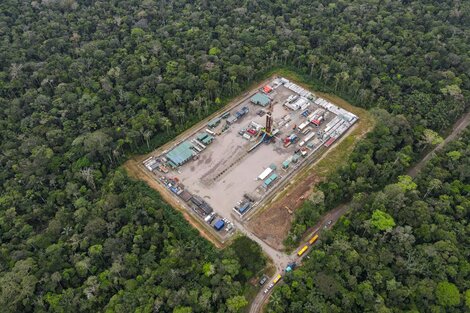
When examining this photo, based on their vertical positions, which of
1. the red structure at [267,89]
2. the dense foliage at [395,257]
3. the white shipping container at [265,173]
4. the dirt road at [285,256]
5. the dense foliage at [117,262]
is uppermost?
the red structure at [267,89]

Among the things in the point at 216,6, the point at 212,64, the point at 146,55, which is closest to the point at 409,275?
the point at 212,64

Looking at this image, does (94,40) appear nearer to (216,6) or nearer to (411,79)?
(216,6)

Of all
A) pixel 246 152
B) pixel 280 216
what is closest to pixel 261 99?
pixel 246 152

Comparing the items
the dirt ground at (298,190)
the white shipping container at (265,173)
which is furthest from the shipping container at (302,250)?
the white shipping container at (265,173)

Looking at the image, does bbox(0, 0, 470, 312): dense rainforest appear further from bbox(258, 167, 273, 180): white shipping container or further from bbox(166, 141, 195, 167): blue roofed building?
bbox(258, 167, 273, 180): white shipping container

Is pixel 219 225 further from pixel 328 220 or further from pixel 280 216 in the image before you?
pixel 328 220

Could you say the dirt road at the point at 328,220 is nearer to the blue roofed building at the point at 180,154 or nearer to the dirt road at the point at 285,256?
the dirt road at the point at 285,256
